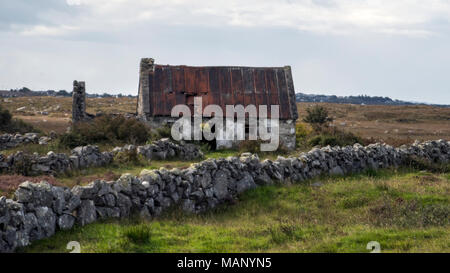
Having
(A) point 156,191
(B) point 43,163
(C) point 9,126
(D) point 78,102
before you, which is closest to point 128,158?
(B) point 43,163

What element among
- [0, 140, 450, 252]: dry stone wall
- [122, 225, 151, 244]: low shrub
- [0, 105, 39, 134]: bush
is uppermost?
[0, 105, 39, 134]: bush

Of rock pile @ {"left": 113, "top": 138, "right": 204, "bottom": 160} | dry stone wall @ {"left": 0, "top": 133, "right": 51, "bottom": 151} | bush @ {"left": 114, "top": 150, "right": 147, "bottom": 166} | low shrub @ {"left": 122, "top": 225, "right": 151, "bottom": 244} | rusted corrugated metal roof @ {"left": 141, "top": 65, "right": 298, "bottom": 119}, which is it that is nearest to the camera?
low shrub @ {"left": 122, "top": 225, "right": 151, "bottom": 244}

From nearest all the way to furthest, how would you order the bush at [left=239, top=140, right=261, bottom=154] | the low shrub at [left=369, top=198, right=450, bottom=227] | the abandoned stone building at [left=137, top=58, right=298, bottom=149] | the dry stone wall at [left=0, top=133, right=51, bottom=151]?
1. the low shrub at [left=369, top=198, right=450, bottom=227]
2. the dry stone wall at [left=0, top=133, right=51, bottom=151]
3. the bush at [left=239, top=140, right=261, bottom=154]
4. the abandoned stone building at [left=137, top=58, right=298, bottom=149]

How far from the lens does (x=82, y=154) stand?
19172 mm

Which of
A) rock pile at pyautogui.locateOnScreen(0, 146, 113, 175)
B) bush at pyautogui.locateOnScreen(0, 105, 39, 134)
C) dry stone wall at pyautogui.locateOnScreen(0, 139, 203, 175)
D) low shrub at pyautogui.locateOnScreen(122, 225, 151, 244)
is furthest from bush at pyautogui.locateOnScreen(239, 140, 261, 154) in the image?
low shrub at pyautogui.locateOnScreen(122, 225, 151, 244)

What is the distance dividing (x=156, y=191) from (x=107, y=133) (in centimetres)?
1324

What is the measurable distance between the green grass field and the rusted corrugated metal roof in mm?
15087

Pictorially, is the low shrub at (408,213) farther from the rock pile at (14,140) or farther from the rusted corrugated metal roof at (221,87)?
the rock pile at (14,140)

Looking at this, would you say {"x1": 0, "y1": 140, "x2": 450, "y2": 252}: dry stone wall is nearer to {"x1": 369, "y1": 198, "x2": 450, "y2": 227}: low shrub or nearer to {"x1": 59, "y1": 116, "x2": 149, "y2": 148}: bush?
{"x1": 369, "y1": 198, "x2": 450, "y2": 227}: low shrub

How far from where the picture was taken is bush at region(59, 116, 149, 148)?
24281mm

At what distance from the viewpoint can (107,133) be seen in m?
25.2

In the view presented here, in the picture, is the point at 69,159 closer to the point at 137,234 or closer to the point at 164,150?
the point at 164,150
